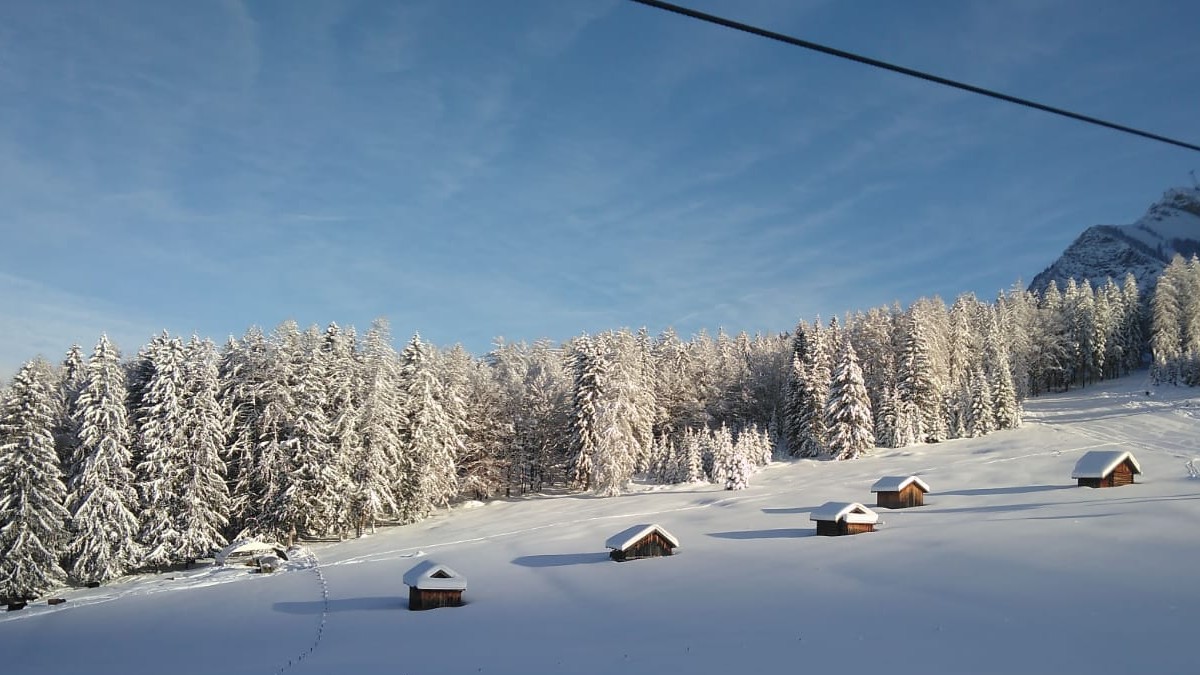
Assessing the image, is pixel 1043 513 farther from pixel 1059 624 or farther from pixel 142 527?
A: pixel 142 527

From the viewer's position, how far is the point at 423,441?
52.9 m

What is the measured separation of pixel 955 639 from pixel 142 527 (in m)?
45.4

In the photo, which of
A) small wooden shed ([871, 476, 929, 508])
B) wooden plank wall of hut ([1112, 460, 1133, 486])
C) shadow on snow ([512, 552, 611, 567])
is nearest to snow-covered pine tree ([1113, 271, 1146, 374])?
wooden plank wall of hut ([1112, 460, 1133, 486])

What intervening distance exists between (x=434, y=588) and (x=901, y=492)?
27.4 meters

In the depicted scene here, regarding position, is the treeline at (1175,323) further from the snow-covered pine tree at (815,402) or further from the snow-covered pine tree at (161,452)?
the snow-covered pine tree at (161,452)

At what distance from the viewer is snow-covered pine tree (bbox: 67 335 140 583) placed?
40312mm

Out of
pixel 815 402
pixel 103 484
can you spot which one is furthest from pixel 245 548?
pixel 815 402

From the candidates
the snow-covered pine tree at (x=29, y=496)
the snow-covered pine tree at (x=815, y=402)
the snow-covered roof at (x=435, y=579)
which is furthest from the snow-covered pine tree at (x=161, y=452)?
the snow-covered pine tree at (x=815, y=402)

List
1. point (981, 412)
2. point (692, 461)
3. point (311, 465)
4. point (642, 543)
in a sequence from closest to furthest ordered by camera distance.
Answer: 1. point (642, 543)
2. point (311, 465)
3. point (692, 461)
4. point (981, 412)

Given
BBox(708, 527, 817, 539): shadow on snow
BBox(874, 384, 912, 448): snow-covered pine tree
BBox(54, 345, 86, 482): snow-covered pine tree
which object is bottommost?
BBox(708, 527, 817, 539): shadow on snow

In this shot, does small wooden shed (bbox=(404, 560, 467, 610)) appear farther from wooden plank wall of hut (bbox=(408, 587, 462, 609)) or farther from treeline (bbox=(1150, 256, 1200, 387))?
treeline (bbox=(1150, 256, 1200, 387))

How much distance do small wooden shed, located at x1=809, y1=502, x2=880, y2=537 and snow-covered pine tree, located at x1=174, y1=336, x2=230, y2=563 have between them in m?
37.0

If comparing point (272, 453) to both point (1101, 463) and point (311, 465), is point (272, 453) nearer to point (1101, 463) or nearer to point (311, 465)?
point (311, 465)

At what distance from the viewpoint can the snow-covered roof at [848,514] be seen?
35.8 meters
